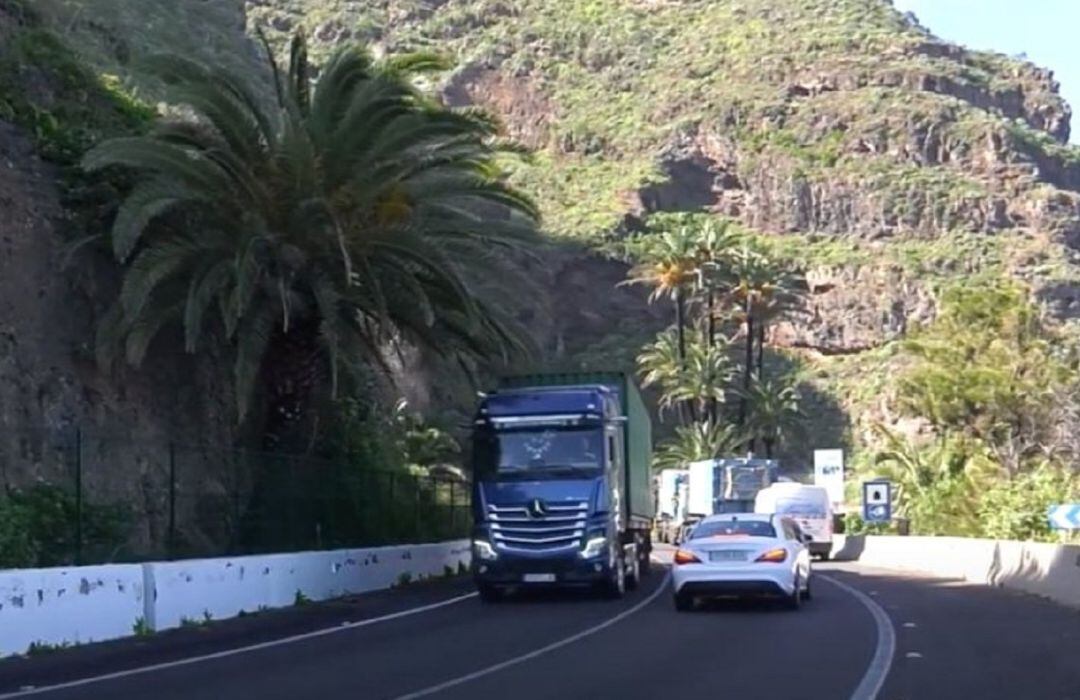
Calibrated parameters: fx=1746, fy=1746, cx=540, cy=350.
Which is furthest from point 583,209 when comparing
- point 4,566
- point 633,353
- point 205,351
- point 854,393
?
point 4,566

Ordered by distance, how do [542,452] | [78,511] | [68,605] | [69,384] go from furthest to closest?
[69,384] < [542,452] < [78,511] < [68,605]

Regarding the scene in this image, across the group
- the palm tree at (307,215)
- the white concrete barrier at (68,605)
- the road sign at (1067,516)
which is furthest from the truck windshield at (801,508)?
the white concrete barrier at (68,605)

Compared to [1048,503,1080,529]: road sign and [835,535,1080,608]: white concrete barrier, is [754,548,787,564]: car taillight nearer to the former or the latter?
[835,535,1080,608]: white concrete barrier

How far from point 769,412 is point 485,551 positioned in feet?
206

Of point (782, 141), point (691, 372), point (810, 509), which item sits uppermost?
point (782, 141)

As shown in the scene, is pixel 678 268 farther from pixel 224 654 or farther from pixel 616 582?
pixel 224 654

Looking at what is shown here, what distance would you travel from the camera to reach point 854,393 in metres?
106

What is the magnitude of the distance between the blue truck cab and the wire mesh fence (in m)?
4.20

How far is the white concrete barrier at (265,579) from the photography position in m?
23.7

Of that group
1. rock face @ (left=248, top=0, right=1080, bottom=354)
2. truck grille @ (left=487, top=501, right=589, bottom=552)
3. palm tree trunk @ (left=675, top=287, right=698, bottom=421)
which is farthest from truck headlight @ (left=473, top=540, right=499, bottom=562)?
rock face @ (left=248, top=0, right=1080, bottom=354)

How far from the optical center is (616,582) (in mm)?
28844

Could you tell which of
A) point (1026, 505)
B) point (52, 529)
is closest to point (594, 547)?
point (52, 529)

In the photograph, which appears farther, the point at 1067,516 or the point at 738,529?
the point at 1067,516

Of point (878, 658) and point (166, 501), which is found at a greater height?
point (166, 501)
